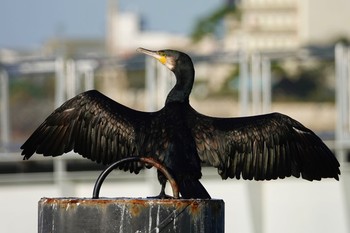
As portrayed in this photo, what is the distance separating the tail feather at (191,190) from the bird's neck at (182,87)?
878 mm

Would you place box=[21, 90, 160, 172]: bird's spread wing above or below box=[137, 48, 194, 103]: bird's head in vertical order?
below

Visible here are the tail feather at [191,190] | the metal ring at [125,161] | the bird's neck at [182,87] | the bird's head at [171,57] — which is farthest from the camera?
the bird's head at [171,57]

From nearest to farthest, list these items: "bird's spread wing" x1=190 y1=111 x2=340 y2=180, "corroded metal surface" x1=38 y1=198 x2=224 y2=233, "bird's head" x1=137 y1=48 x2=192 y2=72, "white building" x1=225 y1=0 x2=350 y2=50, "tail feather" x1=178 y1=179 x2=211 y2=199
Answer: "corroded metal surface" x1=38 y1=198 x2=224 y2=233
"tail feather" x1=178 y1=179 x2=211 y2=199
"bird's head" x1=137 y1=48 x2=192 y2=72
"bird's spread wing" x1=190 y1=111 x2=340 y2=180
"white building" x1=225 y1=0 x2=350 y2=50

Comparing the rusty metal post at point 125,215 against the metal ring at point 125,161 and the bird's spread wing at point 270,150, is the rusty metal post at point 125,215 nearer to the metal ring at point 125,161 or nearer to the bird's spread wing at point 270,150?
the metal ring at point 125,161

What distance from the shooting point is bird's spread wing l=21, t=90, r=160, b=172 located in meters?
13.9

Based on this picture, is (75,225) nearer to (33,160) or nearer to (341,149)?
(341,149)

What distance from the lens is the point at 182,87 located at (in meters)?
13.4

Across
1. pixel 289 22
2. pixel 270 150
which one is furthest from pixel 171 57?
pixel 289 22

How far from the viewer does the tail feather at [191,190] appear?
12.7m

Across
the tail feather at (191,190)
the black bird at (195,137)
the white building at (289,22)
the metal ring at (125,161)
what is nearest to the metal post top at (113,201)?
the metal ring at (125,161)

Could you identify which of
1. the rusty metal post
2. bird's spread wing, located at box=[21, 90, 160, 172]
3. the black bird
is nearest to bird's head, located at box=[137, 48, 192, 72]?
the black bird

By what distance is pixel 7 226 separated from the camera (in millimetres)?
26406

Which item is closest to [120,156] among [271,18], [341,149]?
[341,149]

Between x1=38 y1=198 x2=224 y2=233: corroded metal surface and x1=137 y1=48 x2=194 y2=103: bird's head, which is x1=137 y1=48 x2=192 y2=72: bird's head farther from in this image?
Result: x1=38 y1=198 x2=224 y2=233: corroded metal surface
